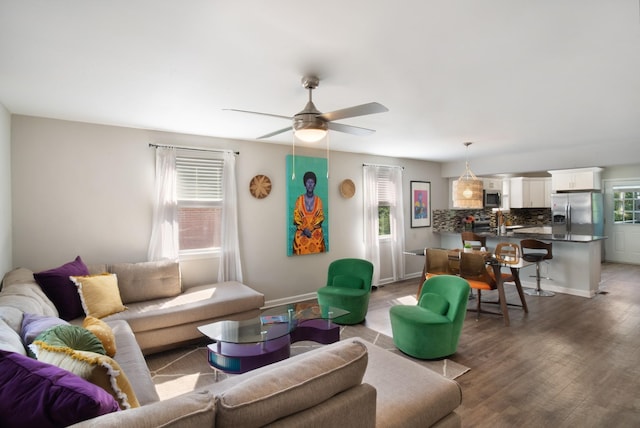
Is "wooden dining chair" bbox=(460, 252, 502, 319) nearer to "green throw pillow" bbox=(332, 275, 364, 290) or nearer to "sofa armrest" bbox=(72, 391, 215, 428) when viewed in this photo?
"green throw pillow" bbox=(332, 275, 364, 290)

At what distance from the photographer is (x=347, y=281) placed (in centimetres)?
441

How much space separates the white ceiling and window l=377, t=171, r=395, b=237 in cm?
254

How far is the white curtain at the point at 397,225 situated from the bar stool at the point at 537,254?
2049mm

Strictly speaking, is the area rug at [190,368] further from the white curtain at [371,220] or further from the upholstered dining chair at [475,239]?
the upholstered dining chair at [475,239]

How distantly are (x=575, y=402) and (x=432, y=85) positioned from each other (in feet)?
8.78

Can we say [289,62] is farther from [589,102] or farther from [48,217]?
[48,217]

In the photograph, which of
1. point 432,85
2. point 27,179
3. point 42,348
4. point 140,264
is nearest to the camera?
point 42,348

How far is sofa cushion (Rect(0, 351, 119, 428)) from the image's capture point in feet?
3.43

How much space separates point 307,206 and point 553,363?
3.58 metres

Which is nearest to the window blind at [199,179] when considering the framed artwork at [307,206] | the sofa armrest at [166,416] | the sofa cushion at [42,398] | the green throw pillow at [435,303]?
the framed artwork at [307,206]

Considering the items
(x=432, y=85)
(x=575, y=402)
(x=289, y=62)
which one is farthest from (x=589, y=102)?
(x=289, y=62)

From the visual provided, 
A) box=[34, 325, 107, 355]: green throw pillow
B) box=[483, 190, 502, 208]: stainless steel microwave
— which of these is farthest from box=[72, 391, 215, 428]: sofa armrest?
box=[483, 190, 502, 208]: stainless steel microwave

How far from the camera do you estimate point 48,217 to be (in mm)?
3506

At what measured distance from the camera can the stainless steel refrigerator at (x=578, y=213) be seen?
7312 mm
